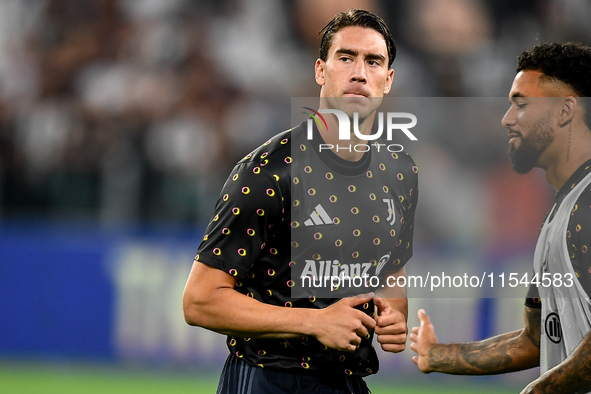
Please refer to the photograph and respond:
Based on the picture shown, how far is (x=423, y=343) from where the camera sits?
11.7ft

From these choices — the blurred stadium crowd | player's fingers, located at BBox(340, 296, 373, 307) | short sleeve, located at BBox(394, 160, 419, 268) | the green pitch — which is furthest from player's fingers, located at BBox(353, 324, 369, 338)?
the blurred stadium crowd

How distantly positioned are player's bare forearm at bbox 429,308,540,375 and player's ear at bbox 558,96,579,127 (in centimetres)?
92

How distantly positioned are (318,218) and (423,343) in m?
1.03

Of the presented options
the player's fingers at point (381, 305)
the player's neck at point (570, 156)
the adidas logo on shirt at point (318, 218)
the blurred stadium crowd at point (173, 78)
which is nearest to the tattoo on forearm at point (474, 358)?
the player's fingers at point (381, 305)

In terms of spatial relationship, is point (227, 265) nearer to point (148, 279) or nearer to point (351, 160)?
point (351, 160)

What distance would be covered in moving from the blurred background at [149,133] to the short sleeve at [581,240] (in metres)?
2.09

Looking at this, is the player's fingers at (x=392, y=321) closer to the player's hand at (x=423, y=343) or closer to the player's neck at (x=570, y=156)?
the player's hand at (x=423, y=343)

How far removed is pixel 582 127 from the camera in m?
3.14

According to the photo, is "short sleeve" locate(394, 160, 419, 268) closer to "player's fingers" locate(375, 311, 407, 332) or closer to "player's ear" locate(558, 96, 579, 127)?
"player's fingers" locate(375, 311, 407, 332)

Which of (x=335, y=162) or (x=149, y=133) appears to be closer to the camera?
(x=335, y=162)

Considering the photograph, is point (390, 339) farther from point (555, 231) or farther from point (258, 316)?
point (555, 231)

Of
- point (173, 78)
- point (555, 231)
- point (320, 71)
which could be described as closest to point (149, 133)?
point (173, 78)

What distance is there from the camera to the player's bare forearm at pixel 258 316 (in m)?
2.74

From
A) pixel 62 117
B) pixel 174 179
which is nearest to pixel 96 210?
pixel 174 179
